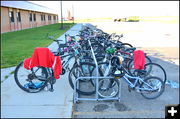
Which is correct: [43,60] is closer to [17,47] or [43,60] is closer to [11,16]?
[17,47]

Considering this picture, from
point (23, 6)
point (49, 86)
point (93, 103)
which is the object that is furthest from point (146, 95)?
point (23, 6)

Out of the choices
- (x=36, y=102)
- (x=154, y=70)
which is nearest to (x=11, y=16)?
(x=36, y=102)

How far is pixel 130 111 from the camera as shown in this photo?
3088mm

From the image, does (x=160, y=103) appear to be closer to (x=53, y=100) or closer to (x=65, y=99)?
(x=65, y=99)

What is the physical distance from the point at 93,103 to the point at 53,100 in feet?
2.70

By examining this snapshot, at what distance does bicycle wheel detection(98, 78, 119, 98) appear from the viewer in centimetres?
344

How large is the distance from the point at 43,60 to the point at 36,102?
0.85 meters

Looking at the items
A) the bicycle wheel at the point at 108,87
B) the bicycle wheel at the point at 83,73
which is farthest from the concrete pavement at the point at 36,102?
the bicycle wheel at the point at 108,87

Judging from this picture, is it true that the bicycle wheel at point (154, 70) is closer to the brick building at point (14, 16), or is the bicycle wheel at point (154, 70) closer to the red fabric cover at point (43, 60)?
the red fabric cover at point (43, 60)

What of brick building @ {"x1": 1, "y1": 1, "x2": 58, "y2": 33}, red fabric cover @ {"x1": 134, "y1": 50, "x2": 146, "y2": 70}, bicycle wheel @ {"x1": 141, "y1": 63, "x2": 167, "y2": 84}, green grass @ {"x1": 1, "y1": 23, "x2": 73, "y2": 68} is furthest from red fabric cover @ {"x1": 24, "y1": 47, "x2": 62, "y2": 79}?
brick building @ {"x1": 1, "y1": 1, "x2": 58, "y2": 33}

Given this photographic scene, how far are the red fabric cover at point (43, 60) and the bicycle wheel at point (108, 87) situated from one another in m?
0.98

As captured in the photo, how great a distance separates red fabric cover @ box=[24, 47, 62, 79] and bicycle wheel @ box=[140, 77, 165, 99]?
6.08 feet

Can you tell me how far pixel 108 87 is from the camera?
3.57 meters

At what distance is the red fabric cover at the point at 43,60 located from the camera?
3320 millimetres
